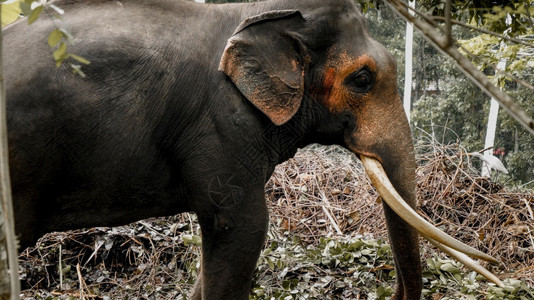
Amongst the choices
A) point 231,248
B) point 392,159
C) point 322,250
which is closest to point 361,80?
point 392,159

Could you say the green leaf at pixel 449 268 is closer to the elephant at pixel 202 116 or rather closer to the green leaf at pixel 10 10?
the elephant at pixel 202 116

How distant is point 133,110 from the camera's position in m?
3.02

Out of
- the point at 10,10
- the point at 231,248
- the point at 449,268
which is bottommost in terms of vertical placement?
the point at 449,268

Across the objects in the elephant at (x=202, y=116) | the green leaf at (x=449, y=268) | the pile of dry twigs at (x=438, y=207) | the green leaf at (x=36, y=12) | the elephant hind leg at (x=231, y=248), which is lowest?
the pile of dry twigs at (x=438, y=207)

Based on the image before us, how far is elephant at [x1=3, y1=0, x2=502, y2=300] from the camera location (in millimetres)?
2887

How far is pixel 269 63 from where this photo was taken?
10.7 ft

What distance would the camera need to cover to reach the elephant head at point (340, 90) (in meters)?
3.22

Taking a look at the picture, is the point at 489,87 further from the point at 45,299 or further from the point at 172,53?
the point at 45,299

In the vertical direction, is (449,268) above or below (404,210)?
below

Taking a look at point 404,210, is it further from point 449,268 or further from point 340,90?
point 449,268

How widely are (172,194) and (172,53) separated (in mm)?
685

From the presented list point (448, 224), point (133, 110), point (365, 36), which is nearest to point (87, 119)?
point (133, 110)

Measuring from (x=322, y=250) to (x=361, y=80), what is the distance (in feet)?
7.21

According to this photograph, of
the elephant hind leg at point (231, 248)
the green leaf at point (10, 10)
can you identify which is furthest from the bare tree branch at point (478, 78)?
the elephant hind leg at point (231, 248)
